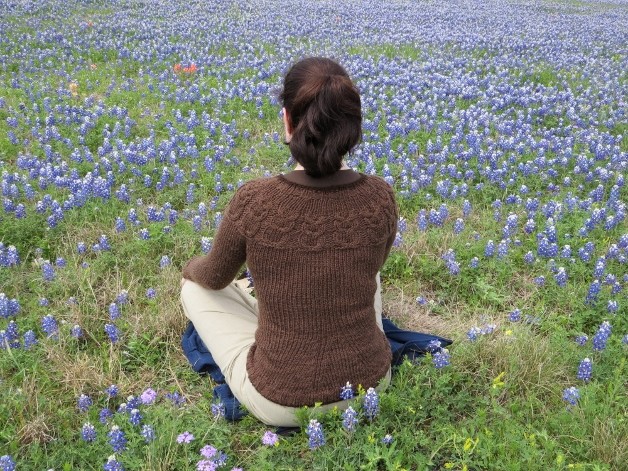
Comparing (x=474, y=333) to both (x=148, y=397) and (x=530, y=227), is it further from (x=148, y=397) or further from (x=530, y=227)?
(x=148, y=397)

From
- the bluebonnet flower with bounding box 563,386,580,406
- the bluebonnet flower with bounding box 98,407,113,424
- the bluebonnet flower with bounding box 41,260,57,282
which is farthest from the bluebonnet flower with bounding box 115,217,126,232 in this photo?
the bluebonnet flower with bounding box 563,386,580,406

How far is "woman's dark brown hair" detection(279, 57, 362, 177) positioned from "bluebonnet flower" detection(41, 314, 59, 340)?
205 cm

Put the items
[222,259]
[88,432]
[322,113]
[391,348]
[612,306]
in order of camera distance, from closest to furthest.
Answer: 1. [322,113]
2. [88,432]
3. [222,259]
4. [391,348]
5. [612,306]

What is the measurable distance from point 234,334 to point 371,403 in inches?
36.5

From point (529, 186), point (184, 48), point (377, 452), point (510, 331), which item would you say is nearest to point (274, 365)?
point (377, 452)

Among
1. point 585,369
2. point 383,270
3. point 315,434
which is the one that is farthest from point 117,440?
point 585,369

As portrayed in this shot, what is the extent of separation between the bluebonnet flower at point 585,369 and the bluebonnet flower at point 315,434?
1615mm

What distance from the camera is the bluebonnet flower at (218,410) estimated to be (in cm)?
335

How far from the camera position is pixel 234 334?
11.7 ft

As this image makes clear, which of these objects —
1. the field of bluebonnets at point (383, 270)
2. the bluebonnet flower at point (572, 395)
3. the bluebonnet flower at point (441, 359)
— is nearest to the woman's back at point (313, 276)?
the field of bluebonnets at point (383, 270)

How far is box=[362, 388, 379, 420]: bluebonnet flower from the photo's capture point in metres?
3.08

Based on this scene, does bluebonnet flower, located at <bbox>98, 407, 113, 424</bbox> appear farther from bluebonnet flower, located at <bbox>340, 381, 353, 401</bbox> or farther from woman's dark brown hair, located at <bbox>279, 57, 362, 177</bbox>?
woman's dark brown hair, located at <bbox>279, 57, 362, 177</bbox>

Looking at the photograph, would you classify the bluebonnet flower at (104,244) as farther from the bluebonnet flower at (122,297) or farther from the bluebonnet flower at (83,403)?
the bluebonnet flower at (83,403)

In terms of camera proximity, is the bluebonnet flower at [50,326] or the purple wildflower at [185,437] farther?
the bluebonnet flower at [50,326]
